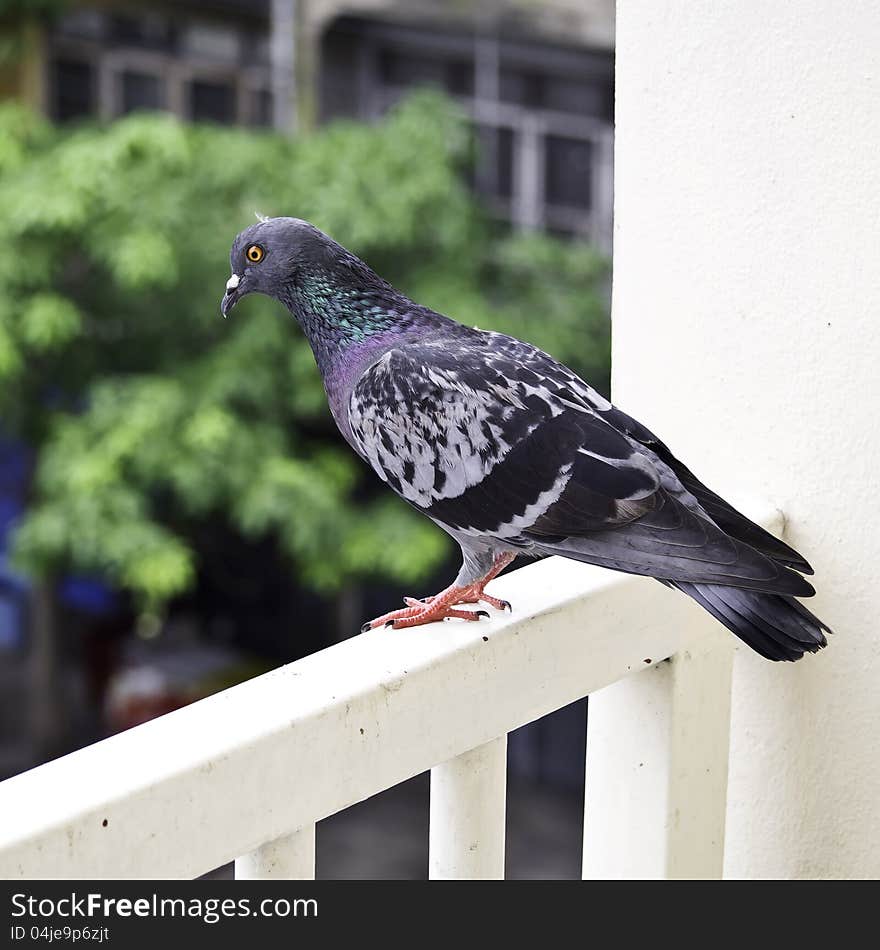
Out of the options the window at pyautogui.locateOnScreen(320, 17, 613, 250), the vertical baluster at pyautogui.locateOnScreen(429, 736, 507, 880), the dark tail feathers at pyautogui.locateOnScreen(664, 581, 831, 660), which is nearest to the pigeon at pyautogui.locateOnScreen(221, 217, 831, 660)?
the dark tail feathers at pyautogui.locateOnScreen(664, 581, 831, 660)

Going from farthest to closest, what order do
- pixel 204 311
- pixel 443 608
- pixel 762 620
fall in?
pixel 204 311 → pixel 443 608 → pixel 762 620

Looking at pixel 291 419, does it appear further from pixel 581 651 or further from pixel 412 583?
pixel 581 651

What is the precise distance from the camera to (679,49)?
74.9 inches

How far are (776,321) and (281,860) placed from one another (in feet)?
3.23

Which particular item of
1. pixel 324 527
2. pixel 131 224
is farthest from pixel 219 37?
pixel 324 527

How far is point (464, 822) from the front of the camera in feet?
4.93

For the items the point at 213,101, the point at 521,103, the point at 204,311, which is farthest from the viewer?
the point at 213,101

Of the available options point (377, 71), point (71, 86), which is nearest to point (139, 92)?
point (71, 86)

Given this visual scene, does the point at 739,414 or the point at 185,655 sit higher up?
the point at 739,414

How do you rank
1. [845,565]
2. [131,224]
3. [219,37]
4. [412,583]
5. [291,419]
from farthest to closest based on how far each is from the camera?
[219,37]
[412,583]
[291,419]
[131,224]
[845,565]

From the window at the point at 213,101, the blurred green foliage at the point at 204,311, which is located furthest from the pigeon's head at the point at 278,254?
A: the window at the point at 213,101

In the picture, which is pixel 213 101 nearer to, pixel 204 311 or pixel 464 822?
pixel 204 311

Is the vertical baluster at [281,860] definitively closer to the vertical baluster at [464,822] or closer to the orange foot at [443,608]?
the vertical baluster at [464,822]

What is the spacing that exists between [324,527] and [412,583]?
135 centimetres
